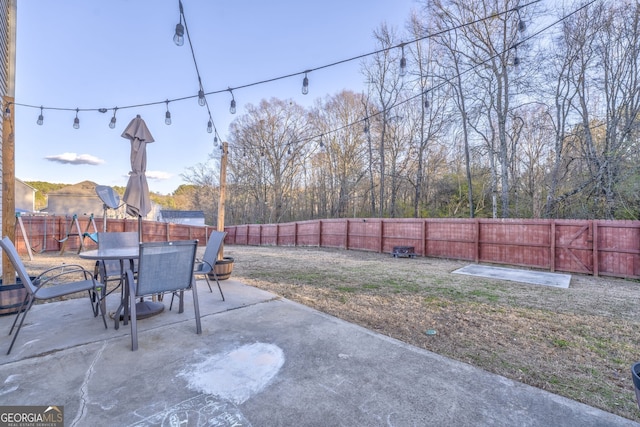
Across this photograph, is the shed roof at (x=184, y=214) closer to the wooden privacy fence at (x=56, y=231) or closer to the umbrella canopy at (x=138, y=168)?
the wooden privacy fence at (x=56, y=231)

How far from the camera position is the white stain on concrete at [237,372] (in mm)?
1678

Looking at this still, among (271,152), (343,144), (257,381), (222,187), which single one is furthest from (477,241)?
(271,152)

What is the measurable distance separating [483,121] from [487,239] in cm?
673

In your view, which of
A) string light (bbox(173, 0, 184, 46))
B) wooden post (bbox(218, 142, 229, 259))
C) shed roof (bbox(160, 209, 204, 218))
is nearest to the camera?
string light (bbox(173, 0, 184, 46))

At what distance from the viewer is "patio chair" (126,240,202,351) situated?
2.26 m

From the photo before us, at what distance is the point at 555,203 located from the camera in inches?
396

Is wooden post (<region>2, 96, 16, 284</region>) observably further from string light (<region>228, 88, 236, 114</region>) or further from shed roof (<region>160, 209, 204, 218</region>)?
shed roof (<region>160, 209, 204, 218</region>)

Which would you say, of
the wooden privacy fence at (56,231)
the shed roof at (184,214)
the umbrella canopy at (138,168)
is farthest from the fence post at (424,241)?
the shed roof at (184,214)

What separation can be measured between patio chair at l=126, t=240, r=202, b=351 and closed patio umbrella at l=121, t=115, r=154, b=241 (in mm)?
1460

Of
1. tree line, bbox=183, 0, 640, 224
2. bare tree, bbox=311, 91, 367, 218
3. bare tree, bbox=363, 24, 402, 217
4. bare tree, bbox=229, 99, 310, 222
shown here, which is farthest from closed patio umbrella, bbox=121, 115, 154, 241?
bare tree, bbox=229, 99, 310, 222

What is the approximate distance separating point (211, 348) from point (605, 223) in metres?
8.66

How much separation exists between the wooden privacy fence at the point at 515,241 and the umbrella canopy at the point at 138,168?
8315 millimetres

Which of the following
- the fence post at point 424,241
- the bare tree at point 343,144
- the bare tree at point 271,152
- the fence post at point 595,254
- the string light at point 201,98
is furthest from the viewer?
the bare tree at point 271,152

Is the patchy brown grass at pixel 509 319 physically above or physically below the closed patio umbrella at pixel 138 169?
below
